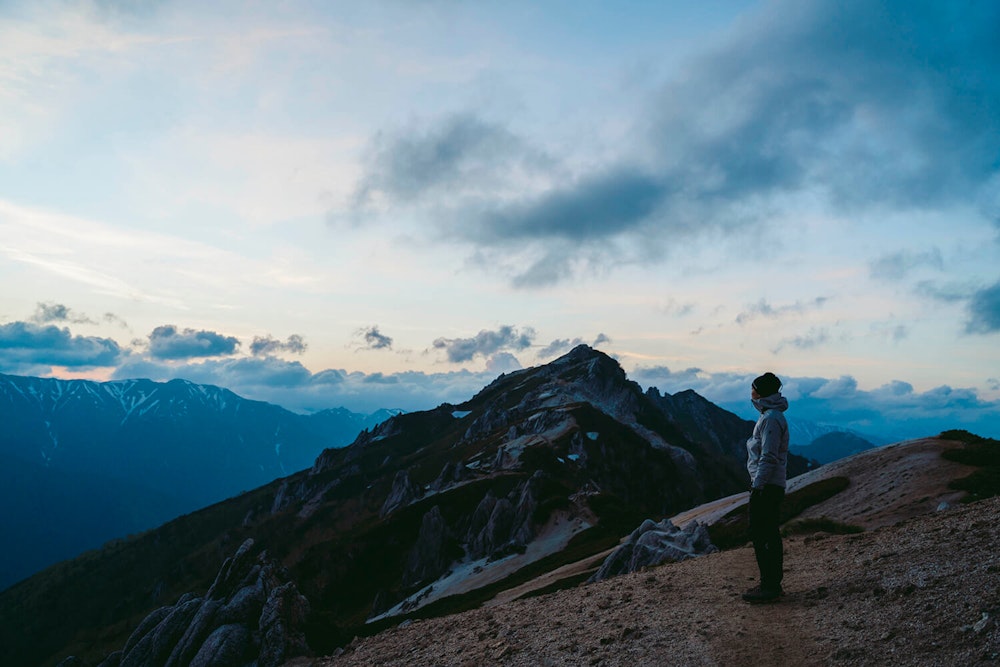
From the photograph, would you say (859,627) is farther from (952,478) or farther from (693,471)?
(693,471)

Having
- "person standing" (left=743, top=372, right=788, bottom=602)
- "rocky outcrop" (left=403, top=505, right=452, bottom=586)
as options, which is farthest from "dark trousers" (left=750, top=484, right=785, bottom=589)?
"rocky outcrop" (left=403, top=505, right=452, bottom=586)

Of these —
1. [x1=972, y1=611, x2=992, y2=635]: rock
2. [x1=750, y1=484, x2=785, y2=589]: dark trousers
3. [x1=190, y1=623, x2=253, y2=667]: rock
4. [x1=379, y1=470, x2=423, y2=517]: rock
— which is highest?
[x1=750, y1=484, x2=785, y2=589]: dark trousers

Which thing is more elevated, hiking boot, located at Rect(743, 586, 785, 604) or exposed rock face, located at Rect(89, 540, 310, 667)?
hiking boot, located at Rect(743, 586, 785, 604)

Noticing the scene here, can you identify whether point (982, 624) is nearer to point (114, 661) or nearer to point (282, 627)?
point (282, 627)

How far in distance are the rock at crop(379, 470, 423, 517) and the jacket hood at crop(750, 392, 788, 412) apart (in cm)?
14625

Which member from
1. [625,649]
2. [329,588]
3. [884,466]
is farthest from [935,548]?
[329,588]

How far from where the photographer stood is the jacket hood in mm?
15111

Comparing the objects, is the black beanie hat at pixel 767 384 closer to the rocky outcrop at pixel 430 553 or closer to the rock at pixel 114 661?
the rock at pixel 114 661

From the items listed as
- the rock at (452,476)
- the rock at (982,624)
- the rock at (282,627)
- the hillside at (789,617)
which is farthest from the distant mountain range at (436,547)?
the rock at (982,624)

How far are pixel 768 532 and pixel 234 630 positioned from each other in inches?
1183

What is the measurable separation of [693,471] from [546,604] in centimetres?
15575

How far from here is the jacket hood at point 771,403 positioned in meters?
15.1

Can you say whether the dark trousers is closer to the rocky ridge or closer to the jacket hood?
the jacket hood

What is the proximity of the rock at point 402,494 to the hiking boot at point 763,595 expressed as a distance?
145376 millimetres
